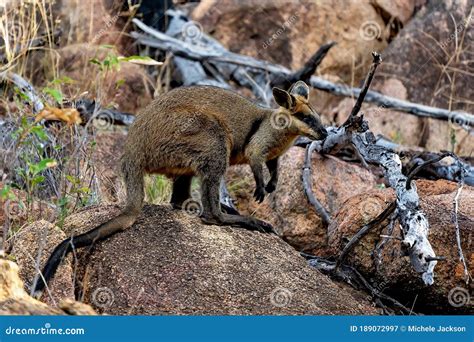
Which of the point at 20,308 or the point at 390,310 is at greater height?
the point at 20,308

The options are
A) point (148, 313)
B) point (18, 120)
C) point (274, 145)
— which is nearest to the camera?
point (148, 313)

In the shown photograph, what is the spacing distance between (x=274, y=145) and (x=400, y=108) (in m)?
4.19

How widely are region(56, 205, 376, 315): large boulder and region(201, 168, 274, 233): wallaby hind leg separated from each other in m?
0.09

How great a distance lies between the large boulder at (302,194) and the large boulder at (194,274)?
1.86 meters

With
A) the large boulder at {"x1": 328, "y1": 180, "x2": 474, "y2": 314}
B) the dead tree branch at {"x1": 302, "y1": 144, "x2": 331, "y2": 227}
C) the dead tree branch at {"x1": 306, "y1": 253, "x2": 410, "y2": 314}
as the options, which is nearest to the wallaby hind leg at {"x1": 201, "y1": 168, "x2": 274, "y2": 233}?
the dead tree branch at {"x1": 306, "y1": 253, "x2": 410, "y2": 314}

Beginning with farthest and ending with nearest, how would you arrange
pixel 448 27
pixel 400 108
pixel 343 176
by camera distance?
pixel 448 27
pixel 400 108
pixel 343 176

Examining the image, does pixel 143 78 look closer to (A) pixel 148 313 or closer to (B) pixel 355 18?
(B) pixel 355 18

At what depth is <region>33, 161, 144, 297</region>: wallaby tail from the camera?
550cm

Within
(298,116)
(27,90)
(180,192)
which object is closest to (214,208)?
(180,192)

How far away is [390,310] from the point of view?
6.68 metres

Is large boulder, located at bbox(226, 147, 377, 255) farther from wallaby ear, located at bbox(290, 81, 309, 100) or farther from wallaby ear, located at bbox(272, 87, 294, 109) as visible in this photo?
wallaby ear, located at bbox(272, 87, 294, 109)

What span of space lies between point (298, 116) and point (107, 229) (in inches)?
84.2

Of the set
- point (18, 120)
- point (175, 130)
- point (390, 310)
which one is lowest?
point (390, 310)

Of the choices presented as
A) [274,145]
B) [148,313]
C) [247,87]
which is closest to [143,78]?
[247,87]
